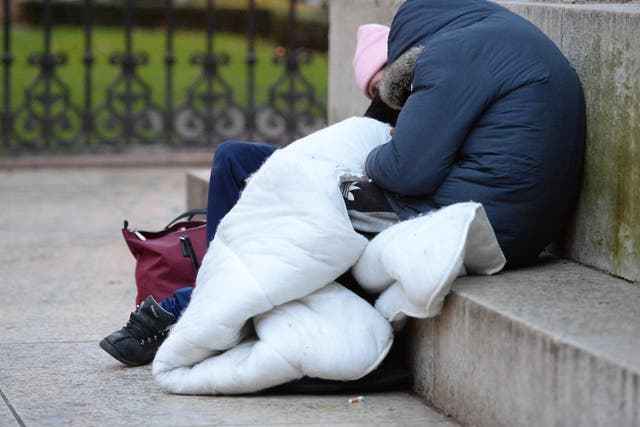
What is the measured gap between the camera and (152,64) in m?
14.9

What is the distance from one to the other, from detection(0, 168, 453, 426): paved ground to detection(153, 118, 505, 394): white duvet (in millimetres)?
111

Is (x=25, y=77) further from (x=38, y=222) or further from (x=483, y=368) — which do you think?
(x=483, y=368)

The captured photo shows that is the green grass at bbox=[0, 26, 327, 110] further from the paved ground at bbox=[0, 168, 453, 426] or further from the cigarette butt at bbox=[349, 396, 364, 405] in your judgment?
the cigarette butt at bbox=[349, 396, 364, 405]

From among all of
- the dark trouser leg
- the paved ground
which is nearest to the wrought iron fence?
the paved ground

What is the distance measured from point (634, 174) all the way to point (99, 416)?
1.68m

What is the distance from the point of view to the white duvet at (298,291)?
3498mm

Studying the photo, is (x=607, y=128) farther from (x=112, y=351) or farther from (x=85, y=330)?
(x=85, y=330)

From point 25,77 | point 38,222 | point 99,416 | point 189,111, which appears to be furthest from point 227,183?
point 25,77

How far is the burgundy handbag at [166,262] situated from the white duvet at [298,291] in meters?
0.62

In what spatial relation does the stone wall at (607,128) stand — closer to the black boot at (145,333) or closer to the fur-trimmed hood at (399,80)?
the fur-trimmed hood at (399,80)

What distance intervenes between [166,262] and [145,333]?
416mm

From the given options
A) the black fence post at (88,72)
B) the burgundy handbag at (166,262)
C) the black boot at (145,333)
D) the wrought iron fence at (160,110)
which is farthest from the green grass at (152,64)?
the black boot at (145,333)

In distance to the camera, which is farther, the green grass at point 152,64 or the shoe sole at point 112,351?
the green grass at point 152,64

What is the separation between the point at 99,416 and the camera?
3.47m
